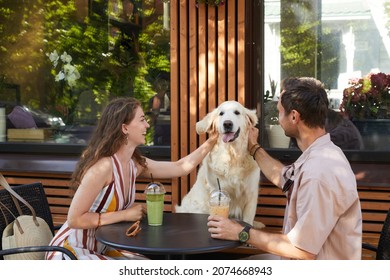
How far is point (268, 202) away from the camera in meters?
5.21

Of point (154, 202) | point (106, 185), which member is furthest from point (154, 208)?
point (106, 185)

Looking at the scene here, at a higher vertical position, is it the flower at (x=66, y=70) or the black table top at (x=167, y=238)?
the flower at (x=66, y=70)

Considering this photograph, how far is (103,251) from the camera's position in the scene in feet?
10.6

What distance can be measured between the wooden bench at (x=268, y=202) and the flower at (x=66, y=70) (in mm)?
1089

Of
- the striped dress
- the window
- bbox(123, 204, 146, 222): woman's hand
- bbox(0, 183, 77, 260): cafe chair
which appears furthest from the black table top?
the window

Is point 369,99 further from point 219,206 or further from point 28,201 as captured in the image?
point 28,201

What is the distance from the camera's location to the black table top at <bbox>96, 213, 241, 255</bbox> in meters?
2.61

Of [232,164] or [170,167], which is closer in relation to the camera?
[170,167]

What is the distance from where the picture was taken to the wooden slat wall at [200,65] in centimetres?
508

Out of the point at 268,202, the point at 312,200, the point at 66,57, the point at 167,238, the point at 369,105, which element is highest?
the point at 66,57

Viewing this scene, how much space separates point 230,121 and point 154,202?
126cm

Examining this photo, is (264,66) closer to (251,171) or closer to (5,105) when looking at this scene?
(251,171)

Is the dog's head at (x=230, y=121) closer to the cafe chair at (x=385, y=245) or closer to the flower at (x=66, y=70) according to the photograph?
the cafe chair at (x=385, y=245)

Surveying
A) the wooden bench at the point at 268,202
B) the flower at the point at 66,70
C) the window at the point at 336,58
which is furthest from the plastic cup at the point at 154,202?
the flower at the point at 66,70
